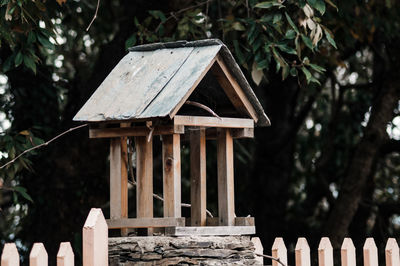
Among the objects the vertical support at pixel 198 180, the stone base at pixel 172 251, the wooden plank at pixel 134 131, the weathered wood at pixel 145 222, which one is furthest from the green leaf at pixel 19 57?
the stone base at pixel 172 251

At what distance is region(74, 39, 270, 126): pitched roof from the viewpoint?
3.12 m

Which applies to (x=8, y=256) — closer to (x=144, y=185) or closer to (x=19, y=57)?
(x=144, y=185)

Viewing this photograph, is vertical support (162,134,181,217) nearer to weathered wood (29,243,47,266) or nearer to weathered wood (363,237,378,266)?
weathered wood (29,243,47,266)

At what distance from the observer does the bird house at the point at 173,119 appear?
3.13 m

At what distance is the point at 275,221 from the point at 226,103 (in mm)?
4617

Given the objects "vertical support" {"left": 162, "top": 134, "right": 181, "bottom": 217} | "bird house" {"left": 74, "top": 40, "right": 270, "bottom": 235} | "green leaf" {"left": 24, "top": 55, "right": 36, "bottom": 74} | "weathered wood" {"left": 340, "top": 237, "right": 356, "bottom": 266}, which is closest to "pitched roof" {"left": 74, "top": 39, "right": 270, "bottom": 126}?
"bird house" {"left": 74, "top": 40, "right": 270, "bottom": 235}

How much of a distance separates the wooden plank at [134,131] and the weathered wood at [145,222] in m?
0.38

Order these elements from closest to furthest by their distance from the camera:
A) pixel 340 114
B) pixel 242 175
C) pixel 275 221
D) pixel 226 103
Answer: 1. pixel 226 103
2. pixel 275 221
3. pixel 340 114
4. pixel 242 175

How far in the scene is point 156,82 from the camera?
3273 millimetres

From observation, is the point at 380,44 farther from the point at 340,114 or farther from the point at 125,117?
the point at 125,117

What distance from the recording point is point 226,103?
3592 millimetres

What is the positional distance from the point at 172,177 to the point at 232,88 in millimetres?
562

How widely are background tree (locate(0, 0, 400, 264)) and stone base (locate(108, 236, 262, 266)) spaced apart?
1719 mm

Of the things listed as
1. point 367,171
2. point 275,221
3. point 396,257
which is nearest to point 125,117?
point 396,257
